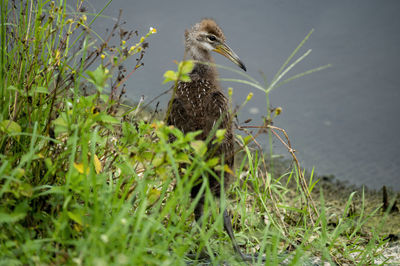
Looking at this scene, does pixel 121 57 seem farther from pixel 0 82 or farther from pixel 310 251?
pixel 310 251

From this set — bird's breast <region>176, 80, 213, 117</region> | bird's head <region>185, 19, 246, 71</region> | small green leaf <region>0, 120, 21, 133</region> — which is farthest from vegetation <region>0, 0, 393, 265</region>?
bird's head <region>185, 19, 246, 71</region>

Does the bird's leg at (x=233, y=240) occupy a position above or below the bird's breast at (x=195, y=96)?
below

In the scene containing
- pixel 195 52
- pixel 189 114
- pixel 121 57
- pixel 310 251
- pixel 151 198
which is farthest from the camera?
pixel 195 52

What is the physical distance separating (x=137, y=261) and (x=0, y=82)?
129 centimetres

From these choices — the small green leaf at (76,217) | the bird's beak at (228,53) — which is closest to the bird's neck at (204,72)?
the bird's beak at (228,53)

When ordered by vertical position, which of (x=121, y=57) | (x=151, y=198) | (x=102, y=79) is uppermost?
(x=121, y=57)

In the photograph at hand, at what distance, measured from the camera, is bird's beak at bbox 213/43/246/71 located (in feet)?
12.0

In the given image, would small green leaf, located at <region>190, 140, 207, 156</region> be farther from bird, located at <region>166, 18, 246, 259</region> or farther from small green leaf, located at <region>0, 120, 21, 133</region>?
small green leaf, located at <region>0, 120, 21, 133</region>

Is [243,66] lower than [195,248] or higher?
higher

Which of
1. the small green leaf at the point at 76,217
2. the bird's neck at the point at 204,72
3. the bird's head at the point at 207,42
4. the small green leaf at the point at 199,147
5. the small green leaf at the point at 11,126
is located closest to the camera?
the small green leaf at the point at 76,217

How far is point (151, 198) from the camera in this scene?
2.27m

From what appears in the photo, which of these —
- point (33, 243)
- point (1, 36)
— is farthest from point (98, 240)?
point (1, 36)

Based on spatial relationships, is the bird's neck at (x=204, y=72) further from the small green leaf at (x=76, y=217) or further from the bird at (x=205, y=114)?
the small green leaf at (x=76, y=217)

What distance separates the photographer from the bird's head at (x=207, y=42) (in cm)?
356
